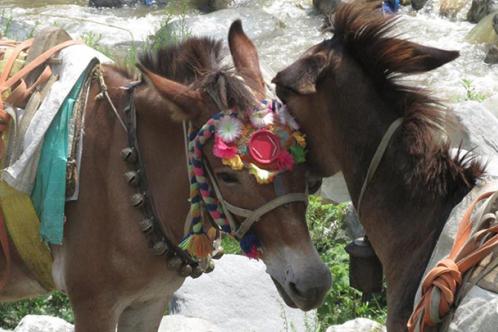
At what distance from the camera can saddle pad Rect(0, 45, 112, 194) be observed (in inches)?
140

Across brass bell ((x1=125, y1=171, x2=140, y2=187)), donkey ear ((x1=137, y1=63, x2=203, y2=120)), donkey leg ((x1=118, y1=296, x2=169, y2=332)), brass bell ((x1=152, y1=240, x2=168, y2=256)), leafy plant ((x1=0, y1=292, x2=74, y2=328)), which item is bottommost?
A: leafy plant ((x1=0, y1=292, x2=74, y2=328))

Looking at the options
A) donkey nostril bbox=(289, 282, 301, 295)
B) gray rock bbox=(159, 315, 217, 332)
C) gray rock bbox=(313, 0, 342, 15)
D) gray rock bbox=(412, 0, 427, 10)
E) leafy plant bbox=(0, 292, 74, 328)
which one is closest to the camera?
donkey nostril bbox=(289, 282, 301, 295)

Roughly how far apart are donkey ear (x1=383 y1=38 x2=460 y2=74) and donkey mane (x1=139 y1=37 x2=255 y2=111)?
56cm

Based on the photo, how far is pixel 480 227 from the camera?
2650 mm

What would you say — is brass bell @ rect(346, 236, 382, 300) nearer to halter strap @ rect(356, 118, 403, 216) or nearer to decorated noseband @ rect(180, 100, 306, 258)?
decorated noseband @ rect(180, 100, 306, 258)

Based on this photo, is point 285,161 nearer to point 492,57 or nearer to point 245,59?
point 245,59

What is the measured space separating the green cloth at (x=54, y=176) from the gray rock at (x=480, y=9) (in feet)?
30.6

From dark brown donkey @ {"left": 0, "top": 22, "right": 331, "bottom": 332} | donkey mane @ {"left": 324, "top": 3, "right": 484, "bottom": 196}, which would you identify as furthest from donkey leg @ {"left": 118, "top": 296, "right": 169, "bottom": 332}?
donkey mane @ {"left": 324, "top": 3, "right": 484, "bottom": 196}

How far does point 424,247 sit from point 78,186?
4.68 ft

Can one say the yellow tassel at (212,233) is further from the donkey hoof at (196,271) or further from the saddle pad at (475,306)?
the saddle pad at (475,306)

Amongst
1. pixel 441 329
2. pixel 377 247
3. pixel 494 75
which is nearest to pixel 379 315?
pixel 377 247

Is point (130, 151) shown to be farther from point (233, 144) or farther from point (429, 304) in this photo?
point (429, 304)

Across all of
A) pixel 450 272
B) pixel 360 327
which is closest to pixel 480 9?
pixel 360 327

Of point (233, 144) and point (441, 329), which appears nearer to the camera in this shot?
point (441, 329)
